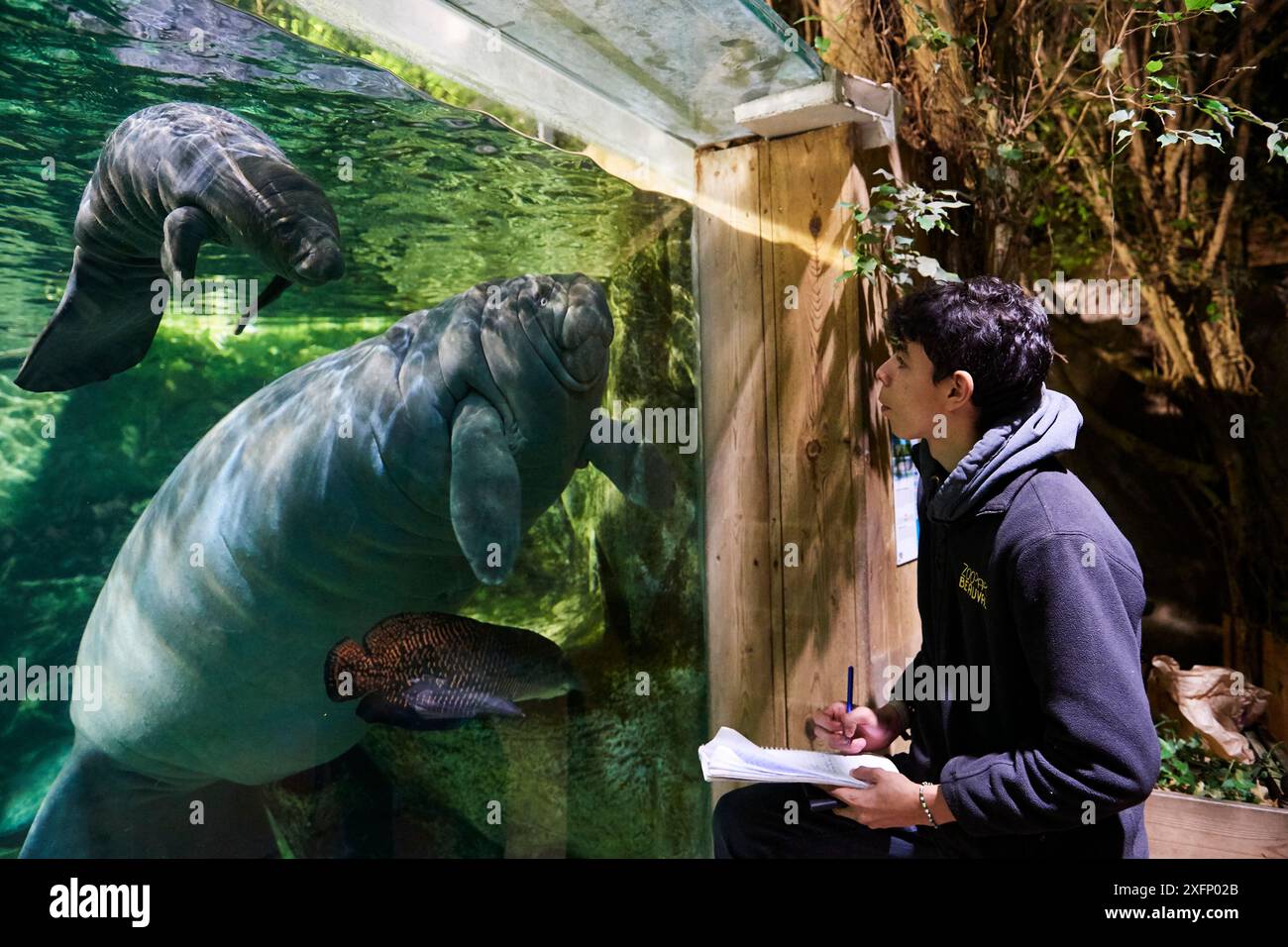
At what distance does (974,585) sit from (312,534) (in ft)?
5.79

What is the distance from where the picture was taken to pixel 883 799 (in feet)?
6.14

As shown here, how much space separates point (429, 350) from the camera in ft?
8.92

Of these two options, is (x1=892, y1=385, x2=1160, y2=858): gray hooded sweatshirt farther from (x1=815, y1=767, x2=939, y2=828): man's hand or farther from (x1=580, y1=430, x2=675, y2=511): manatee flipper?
(x1=580, y1=430, x2=675, y2=511): manatee flipper

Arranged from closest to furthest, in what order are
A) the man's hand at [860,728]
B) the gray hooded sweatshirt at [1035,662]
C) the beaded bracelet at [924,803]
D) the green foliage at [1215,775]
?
the gray hooded sweatshirt at [1035,662] < the beaded bracelet at [924,803] < the man's hand at [860,728] < the green foliage at [1215,775]

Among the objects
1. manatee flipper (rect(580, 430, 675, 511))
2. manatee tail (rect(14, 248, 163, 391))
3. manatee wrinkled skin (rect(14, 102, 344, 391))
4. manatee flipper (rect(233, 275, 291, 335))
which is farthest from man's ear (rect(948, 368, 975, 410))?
Result: manatee tail (rect(14, 248, 163, 391))

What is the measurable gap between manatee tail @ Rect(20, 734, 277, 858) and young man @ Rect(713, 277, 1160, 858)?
1.19 m

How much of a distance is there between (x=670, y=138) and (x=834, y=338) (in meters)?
1.06

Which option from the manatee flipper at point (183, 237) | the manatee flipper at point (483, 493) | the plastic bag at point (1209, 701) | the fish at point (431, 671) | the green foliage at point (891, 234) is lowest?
the plastic bag at point (1209, 701)

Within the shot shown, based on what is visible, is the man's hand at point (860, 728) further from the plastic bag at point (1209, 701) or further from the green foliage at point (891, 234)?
the plastic bag at point (1209, 701)

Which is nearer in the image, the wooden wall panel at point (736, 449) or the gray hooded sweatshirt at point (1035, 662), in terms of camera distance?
the gray hooded sweatshirt at point (1035, 662)

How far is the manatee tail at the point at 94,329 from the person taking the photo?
2.08m

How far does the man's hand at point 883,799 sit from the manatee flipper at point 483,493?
109 centimetres

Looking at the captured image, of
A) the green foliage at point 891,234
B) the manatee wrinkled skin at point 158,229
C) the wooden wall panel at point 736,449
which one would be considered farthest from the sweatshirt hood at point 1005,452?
the wooden wall panel at point 736,449

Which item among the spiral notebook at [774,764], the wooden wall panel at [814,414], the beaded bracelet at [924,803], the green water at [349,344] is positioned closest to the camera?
the beaded bracelet at [924,803]
